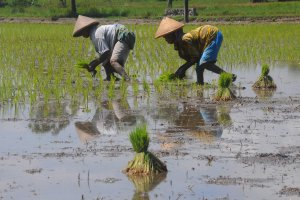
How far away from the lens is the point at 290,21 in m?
30.2

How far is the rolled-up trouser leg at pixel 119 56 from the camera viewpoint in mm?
11422

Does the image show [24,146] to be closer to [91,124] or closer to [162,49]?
[91,124]

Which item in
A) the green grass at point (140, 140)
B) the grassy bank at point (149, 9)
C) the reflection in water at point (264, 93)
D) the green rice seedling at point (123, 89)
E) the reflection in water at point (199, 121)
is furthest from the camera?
the grassy bank at point (149, 9)

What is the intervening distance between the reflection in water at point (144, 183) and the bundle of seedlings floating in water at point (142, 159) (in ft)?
0.15

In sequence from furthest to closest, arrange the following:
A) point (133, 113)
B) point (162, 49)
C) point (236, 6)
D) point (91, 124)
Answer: point (236, 6)
point (162, 49)
point (133, 113)
point (91, 124)

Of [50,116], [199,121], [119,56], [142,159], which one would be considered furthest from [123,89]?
[142,159]

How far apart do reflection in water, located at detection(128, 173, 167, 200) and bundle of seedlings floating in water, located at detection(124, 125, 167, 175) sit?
46 mm

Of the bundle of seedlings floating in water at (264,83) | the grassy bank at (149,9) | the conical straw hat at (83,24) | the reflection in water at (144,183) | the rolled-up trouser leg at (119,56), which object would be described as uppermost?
the grassy bank at (149,9)

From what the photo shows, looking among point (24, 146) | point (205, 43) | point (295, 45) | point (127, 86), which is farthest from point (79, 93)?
point (295, 45)

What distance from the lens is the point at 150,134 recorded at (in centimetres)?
746

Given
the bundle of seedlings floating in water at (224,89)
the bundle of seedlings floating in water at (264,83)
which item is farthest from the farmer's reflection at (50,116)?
the bundle of seedlings floating in water at (264,83)

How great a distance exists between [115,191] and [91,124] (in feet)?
8.82

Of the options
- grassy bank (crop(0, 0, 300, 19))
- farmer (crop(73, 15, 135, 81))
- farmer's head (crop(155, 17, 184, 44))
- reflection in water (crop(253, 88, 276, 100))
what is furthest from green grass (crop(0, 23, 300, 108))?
grassy bank (crop(0, 0, 300, 19))

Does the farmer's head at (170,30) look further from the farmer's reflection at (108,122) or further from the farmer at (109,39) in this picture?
the farmer's reflection at (108,122)
